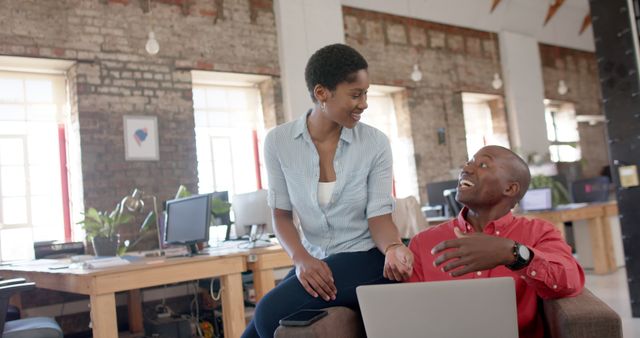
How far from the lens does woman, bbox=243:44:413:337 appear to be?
1.87 meters

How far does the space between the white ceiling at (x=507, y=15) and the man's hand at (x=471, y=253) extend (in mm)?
7800

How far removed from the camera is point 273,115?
316 inches

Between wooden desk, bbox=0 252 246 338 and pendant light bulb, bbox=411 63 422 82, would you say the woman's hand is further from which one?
pendant light bulb, bbox=411 63 422 82

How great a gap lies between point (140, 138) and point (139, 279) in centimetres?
380

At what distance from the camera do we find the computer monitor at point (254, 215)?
16.4 ft

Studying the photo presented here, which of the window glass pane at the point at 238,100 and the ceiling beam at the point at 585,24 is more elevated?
the ceiling beam at the point at 585,24

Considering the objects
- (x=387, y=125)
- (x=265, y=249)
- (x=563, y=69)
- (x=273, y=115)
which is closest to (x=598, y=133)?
(x=563, y=69)

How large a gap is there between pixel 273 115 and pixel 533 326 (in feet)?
20.9

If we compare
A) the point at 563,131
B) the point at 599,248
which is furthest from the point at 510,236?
the point at 563,131

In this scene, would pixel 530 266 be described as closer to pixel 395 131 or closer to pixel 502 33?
pixel 395 131

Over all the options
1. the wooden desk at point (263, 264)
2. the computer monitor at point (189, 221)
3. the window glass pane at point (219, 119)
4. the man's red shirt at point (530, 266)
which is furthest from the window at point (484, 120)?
the man's red shirt at point (530, 266)

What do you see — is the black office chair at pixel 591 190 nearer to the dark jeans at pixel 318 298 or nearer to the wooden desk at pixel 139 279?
A: the wooden desk at pixel 139 279

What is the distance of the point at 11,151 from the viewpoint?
255 inches

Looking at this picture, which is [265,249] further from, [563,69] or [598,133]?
[598,133]
